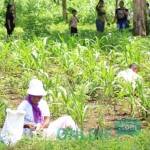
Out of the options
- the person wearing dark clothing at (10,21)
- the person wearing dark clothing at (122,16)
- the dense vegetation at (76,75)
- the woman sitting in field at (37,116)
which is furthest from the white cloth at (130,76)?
the person wearing dark clothing at (122,16)

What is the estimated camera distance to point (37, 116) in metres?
8.88

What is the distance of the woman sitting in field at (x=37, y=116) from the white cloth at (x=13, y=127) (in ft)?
2.05

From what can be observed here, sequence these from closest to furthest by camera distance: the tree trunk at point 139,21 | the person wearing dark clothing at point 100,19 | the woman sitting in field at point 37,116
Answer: the woman sitting in field at point 37,116 < the tree trunk at point 139,21 < the person wearing dark clothing at point 100,19

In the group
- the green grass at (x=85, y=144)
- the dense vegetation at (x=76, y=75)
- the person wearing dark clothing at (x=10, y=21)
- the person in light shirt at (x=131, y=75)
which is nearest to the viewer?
the green grass at (x=85, y=144)

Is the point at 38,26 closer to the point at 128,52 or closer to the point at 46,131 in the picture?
the point at 128,52

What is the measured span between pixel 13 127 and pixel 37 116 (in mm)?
1017

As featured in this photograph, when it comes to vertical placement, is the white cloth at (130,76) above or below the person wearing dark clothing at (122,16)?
below

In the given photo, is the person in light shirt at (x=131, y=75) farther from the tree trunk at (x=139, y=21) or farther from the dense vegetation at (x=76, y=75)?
the tree trunk at (x=139, y=21)

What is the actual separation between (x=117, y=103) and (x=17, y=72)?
9.03 ft

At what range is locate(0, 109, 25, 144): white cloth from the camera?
7.80 meters

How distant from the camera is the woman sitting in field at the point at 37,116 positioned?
28.3ft

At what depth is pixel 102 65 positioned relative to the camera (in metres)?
12.0

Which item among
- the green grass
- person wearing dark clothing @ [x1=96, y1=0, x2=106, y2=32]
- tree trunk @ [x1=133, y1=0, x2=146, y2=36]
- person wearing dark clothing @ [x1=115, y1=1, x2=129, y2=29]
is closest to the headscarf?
the green grass

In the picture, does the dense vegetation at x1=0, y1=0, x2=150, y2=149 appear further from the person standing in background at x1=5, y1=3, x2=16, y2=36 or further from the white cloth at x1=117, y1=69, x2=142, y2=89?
the person standing in background at x1=5, y1=3, x2=16, y2=36
